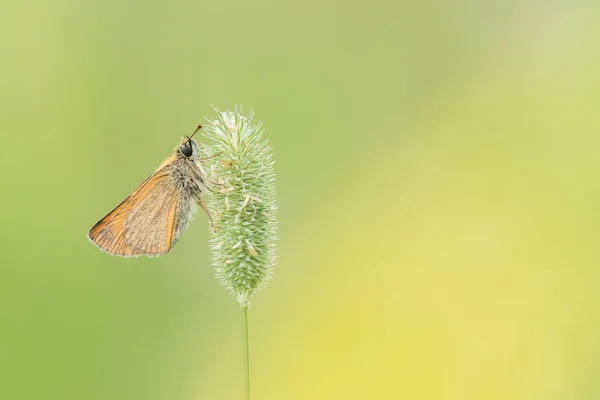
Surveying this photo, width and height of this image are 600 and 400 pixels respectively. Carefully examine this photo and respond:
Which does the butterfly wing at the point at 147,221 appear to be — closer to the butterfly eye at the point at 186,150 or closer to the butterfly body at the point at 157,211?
the butterfly body at the point at 157,211

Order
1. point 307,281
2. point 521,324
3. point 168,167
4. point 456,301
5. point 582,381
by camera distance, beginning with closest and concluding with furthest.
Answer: point 168,167 < point 582,381 < point 521,324 < point 456,301 < point 307,281

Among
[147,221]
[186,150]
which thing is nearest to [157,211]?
[147,221]

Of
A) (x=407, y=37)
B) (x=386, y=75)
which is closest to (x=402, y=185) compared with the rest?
(x=386, y=75)

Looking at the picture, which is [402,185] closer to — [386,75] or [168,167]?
[386,75]

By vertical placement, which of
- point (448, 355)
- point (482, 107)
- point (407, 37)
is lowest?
point (448, 355)

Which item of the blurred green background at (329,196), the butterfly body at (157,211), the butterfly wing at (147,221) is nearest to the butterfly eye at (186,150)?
the butterfly body at (157,211)

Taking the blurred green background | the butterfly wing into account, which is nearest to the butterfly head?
the butterfly wing

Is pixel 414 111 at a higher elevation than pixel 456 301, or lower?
higher

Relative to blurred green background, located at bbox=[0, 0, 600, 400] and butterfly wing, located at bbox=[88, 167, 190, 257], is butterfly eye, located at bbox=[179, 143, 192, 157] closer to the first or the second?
butterfly wing, located at bbox=[88, 167, 190, 257]

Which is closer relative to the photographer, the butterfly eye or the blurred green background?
the butterfly eye
